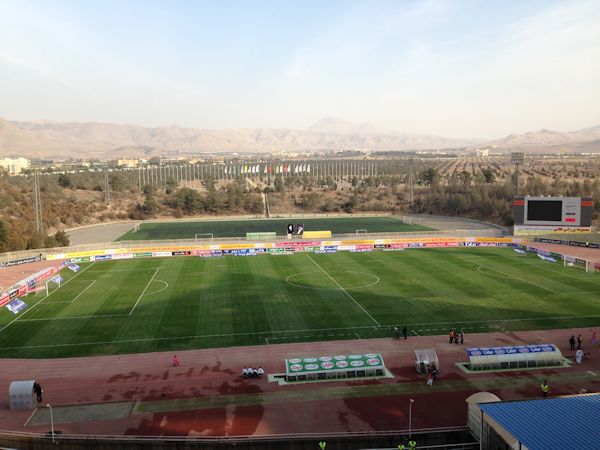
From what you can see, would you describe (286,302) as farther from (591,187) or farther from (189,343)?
(591,187)

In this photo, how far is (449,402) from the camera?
992 inches

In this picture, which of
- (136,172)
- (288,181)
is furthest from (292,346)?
(136,172)

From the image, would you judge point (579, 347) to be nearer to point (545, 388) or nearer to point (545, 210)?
point (545, 388)

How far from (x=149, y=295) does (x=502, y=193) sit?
8402cm

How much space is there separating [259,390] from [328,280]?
80.0 ft

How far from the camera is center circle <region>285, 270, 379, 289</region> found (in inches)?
1908

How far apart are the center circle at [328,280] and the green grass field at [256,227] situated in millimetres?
32791

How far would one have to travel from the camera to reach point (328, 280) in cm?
5062

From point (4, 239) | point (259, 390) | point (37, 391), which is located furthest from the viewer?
point (4, 239)

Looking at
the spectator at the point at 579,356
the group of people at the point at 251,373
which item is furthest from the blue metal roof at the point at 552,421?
the group of people at the point at 251,373

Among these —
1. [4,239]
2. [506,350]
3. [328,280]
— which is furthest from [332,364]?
[4,239]

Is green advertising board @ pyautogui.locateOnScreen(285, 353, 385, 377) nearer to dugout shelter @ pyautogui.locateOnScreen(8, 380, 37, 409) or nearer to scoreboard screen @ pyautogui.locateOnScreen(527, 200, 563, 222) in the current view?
dugout shelter @ pyautogui.locateOnScreen(8, 380, 37, 409)

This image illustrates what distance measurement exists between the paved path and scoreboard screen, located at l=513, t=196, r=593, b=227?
3785 cm

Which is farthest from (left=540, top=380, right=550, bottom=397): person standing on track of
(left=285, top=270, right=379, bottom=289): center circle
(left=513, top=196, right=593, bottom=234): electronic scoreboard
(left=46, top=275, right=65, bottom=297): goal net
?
(left=513, top=196, right=593, bottom=234): electronic scoreboard
